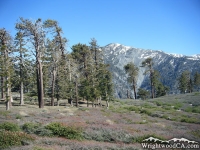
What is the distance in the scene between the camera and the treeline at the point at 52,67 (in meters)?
25.7

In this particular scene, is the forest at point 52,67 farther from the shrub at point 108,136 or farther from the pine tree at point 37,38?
the shrub at point 108,136

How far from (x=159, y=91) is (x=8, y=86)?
87.1 metres

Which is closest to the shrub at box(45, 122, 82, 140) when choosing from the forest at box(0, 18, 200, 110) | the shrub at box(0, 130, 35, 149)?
the shrub at box(0, 130, 35, 149)

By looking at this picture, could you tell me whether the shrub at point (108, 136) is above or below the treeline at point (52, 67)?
below

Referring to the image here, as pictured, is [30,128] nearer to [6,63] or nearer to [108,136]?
[108,136]

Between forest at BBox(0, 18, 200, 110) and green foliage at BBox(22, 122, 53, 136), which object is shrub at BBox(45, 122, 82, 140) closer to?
green foliage at BBox(22, 122, 53, 136)

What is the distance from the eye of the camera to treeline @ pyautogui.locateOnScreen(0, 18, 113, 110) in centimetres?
2572

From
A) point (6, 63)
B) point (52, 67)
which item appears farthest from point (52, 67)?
point (6, 63)

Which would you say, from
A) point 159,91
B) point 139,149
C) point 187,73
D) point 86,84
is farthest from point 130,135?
point 159,91

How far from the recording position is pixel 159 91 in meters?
97.5

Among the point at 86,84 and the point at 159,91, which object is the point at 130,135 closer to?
the point at 86,84

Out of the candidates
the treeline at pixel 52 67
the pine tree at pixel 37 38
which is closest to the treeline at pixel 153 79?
the treeline at pixel 52 67

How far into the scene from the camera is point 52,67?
33500mm

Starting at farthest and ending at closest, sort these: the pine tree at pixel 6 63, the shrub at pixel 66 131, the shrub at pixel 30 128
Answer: the pine tree at pixel 6 63 → the shrub at pixel 30 128 → the shrub at pixel 66 131
